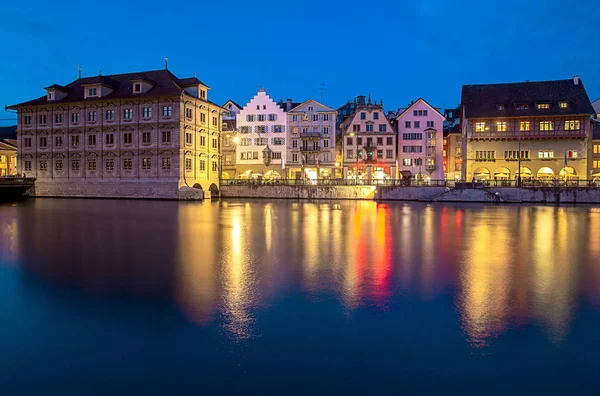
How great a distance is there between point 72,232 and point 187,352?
16.0 metres

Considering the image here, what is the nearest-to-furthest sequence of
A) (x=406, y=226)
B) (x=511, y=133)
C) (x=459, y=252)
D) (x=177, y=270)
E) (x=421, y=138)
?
1. (x=177, y=270)
2. (x=459, y=252)
3. (x=406, y=226)
4. (x=511, y=133)
5. (x=421, y=138)

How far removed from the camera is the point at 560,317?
817cm

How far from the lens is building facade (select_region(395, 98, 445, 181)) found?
66.4 meters

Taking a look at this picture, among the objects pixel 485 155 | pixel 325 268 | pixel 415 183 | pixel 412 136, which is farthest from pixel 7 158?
pixel 325 268

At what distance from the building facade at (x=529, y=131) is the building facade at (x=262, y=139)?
87.9ft

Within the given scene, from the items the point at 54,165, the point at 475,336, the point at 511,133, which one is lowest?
the point at 475,336

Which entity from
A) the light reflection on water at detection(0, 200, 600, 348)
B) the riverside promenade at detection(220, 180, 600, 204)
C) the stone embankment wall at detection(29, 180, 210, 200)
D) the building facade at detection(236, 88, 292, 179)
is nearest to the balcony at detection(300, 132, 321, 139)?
the building facade at detection(236, 88, 292, 179)

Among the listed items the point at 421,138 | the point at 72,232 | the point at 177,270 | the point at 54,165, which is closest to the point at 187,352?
the point at 177,270

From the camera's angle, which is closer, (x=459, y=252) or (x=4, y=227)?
(x=459, y=252)

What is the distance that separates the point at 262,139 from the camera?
66875 millimetres

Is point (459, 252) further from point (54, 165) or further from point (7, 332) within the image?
point (54, 165)

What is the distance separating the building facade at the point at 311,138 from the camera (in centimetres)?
6644

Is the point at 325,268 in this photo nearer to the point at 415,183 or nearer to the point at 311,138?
the point at 415,183

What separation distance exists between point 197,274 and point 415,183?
46.6m
